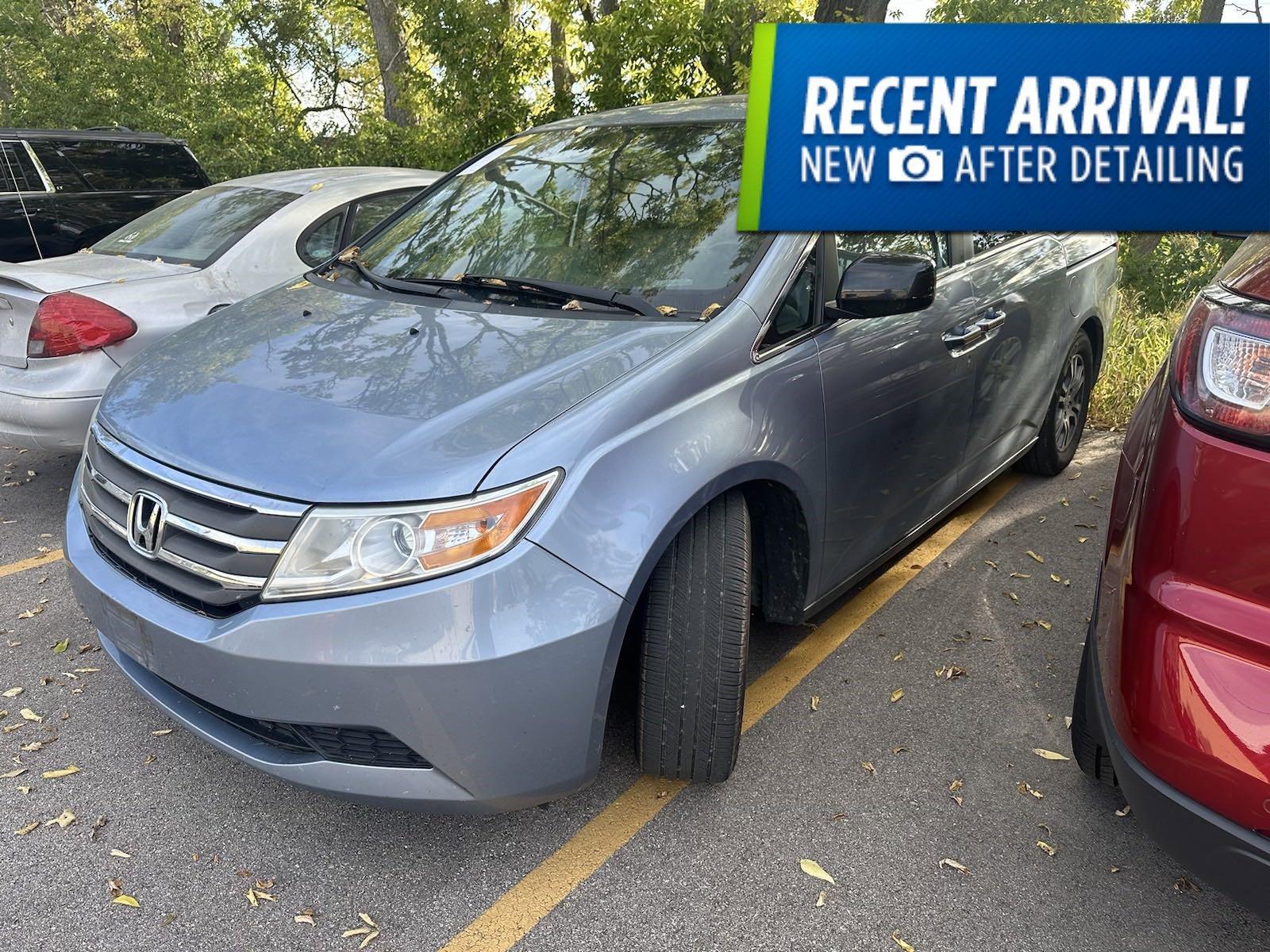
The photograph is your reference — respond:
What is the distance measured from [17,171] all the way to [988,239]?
A: 7.46m

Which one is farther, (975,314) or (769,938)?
(975,314)

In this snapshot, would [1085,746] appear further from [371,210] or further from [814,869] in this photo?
[371,210]

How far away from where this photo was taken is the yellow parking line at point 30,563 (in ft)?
13.5

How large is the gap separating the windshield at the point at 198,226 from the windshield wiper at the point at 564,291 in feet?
8.06

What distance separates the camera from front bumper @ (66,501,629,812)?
2.05 m

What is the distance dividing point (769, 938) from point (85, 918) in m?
1.55

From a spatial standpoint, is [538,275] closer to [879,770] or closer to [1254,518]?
[879,770]

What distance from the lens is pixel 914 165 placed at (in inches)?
179

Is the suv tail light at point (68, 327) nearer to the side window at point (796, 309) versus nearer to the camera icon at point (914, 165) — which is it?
the side window at point (796, 309)

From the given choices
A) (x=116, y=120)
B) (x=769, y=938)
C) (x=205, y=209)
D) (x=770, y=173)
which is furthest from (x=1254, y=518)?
(x=116, y=120)

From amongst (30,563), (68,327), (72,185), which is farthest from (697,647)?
(72,185)

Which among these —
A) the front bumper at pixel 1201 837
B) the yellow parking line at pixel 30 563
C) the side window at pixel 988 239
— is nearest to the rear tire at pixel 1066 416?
the side window at pixel 988 239

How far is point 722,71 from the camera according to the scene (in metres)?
8.42

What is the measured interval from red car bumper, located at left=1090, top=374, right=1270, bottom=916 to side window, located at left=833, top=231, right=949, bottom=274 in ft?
4.62
